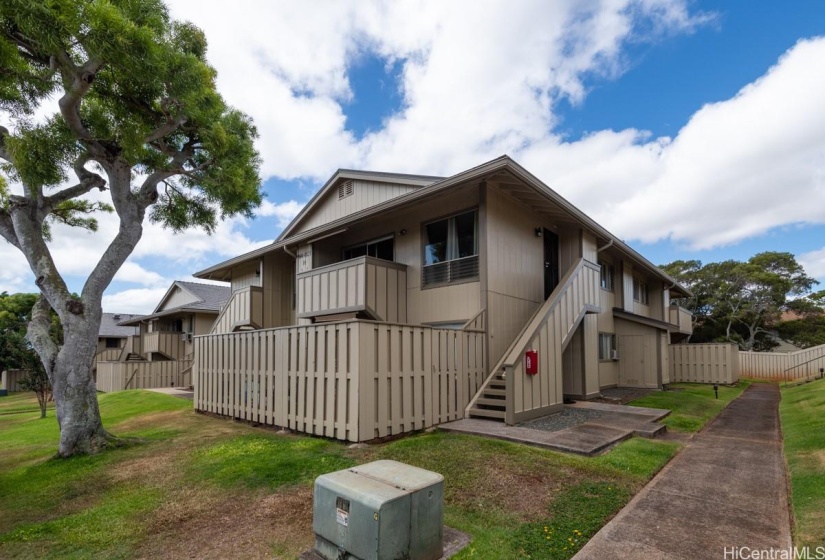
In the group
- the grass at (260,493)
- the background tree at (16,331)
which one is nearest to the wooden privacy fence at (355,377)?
the grass at (260,493)

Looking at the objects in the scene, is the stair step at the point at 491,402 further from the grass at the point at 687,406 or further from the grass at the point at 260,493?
the grass at the point at 687,406

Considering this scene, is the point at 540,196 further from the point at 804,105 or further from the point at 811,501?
the point at 811,501

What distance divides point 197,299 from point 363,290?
21041 millimetres

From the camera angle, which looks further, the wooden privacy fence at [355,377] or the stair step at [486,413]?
the stair step at [486,413]

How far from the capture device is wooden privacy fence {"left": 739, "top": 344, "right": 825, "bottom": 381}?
2130 cm

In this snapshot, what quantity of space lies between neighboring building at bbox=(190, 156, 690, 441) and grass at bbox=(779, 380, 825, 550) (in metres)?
4.02

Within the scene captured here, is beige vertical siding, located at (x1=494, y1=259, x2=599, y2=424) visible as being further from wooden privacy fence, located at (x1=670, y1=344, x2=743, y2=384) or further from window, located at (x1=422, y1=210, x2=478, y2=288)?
wooden privacy fence, located at (x1=670, y1=344, x2=743, y2=384)

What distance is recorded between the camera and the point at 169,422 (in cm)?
1038

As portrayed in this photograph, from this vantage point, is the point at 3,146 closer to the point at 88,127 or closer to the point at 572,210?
the point at 88,127

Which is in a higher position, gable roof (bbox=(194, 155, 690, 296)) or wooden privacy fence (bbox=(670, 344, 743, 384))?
gable roof (bbox=(194, 155, 690, 296))

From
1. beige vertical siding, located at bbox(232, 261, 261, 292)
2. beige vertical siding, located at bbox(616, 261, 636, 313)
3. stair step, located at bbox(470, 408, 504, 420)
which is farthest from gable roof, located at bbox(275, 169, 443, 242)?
beige vertical siding, located at bbox(616, 261, 636, 313)

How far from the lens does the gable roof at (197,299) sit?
24.4 meters

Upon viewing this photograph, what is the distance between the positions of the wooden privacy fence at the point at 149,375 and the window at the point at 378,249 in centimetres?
1376

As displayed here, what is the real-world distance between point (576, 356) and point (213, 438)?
9.54 metres
